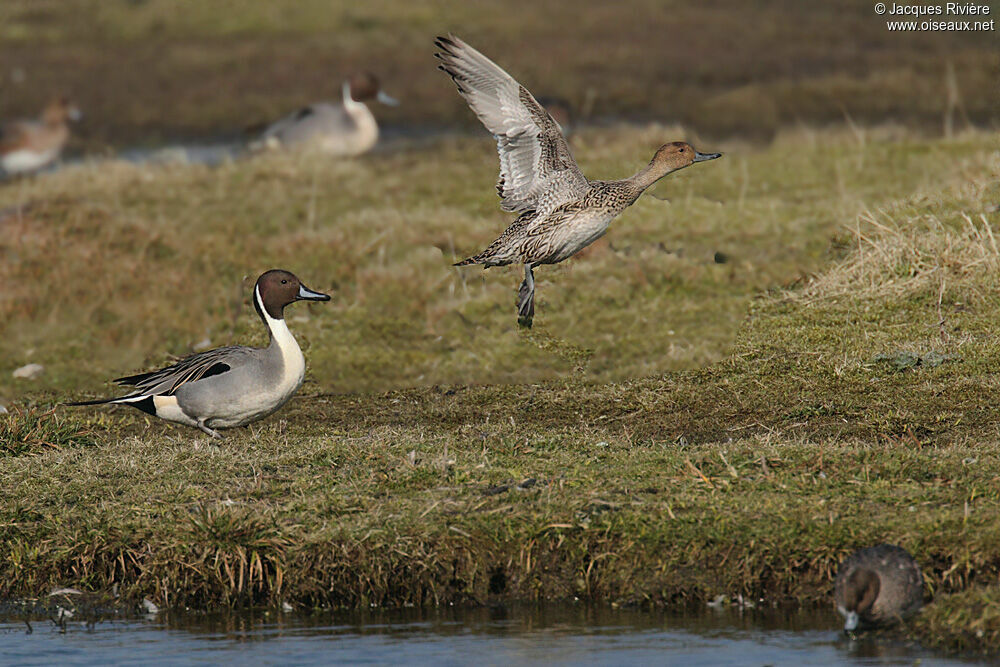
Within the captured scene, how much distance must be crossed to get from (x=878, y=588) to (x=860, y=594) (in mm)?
83

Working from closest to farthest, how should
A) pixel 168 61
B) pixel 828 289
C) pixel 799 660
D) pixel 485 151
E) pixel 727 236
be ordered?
pixel 799 660 < pixel 828 289 < pixel 727 236 < pixel 485 151 < pixel 168 61

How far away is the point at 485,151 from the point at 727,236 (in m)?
3.95

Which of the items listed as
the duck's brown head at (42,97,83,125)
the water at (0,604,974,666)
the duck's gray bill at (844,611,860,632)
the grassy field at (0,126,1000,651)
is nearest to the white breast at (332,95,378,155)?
the grassy field at (0,126,1000,651)

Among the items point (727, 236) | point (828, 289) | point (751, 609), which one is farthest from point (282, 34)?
point (751, 609)

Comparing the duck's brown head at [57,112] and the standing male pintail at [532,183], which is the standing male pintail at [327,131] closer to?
the duck's brown head at [57,112]

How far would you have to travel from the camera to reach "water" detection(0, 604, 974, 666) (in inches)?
216

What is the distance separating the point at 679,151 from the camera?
996 cm

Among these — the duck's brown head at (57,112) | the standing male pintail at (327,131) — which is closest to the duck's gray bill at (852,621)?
the standing male pintail at (327,131)

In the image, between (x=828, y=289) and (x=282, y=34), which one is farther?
(x=282, y=34)

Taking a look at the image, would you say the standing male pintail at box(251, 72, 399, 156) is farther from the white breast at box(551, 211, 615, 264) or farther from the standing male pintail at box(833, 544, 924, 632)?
the standing male pintail at box(833, 544, 924, 632)

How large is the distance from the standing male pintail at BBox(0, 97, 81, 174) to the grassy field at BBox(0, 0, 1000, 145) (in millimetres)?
4169

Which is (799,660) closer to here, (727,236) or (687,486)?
(687,486)

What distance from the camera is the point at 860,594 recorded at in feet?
18.0

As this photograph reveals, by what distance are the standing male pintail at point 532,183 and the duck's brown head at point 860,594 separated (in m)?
4.22
